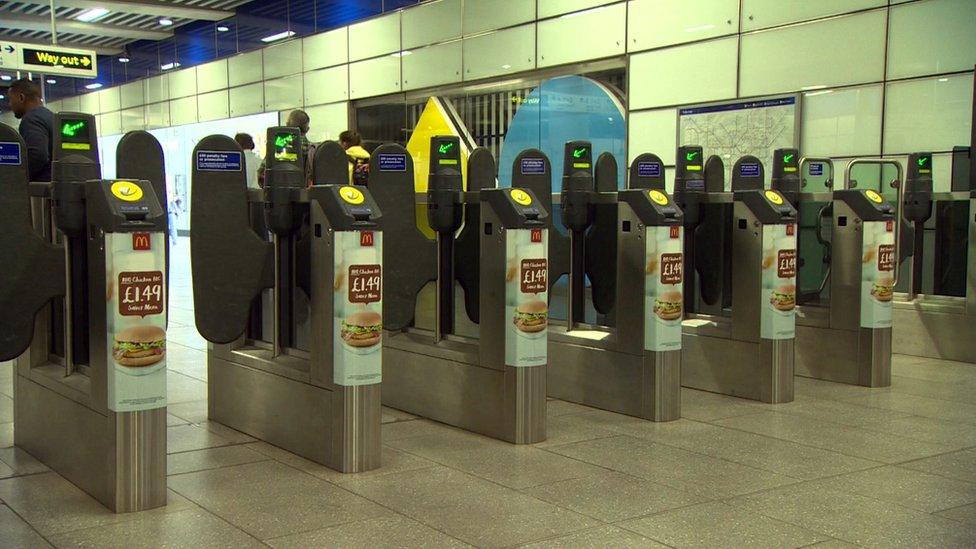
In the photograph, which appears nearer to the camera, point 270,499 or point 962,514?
point 962,514

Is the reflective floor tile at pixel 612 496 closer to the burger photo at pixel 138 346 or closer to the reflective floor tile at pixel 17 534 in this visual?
the burger photo at pixel 138 346

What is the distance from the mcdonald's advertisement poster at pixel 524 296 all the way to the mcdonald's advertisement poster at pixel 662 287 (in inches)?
28.8

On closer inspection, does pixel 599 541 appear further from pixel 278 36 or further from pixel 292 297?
pixel 278 36

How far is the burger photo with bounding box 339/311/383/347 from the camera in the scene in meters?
3.96

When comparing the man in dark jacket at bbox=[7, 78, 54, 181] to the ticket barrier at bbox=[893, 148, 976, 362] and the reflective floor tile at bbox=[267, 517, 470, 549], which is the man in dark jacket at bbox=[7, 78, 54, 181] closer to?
the reflective floor tile at bbox=[267, 517, 470, 549]

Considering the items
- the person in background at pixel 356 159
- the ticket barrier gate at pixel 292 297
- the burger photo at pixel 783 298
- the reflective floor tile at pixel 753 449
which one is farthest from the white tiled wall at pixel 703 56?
the ticket barrier gate at pixel 292 297

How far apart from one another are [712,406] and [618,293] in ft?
3.18

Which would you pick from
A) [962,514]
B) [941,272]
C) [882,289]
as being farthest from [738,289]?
[941,272]

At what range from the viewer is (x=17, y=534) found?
321 cm

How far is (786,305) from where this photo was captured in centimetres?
557

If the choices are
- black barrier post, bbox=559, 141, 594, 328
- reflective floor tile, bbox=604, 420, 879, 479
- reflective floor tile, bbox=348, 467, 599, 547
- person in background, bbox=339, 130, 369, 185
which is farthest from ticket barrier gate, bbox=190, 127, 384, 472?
person in background, bbox=339, 130, 369, 185

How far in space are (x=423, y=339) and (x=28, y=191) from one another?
86.0 inches

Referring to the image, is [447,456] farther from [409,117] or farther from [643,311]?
[409,117]

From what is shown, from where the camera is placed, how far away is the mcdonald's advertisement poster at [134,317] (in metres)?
3.37
